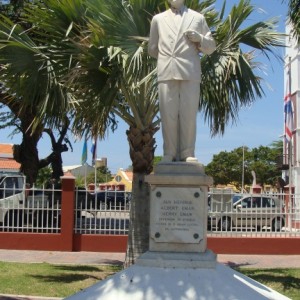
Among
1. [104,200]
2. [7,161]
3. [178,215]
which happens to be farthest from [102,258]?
[7,161]

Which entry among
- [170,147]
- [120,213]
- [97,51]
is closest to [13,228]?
[120,213]

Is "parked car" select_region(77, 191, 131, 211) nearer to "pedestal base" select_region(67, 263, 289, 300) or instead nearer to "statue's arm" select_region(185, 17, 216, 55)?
"pedestal base" select_region(67, 263, 289, 300)

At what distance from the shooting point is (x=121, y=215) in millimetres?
15555

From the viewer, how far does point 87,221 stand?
16.0m

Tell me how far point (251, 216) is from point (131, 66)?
777 centimetres

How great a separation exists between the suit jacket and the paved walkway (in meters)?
7.50

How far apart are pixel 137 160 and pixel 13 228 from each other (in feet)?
21.7

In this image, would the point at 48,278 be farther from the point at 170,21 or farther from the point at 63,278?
the point at 170,21

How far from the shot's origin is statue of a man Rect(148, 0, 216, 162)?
22.6 ft

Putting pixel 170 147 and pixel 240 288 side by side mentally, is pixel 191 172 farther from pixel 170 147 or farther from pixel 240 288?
pixel 240 288

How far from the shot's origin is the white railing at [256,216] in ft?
51.5

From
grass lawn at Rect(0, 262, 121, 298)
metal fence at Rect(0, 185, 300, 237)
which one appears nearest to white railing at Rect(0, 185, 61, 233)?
metal fence at Rect(0, 185, 300, 237)

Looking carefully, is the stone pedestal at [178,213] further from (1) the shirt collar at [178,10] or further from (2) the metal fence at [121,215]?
(2) the metal fence at [121,215]

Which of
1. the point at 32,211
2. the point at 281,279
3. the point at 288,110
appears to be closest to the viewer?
the point at 281,279
